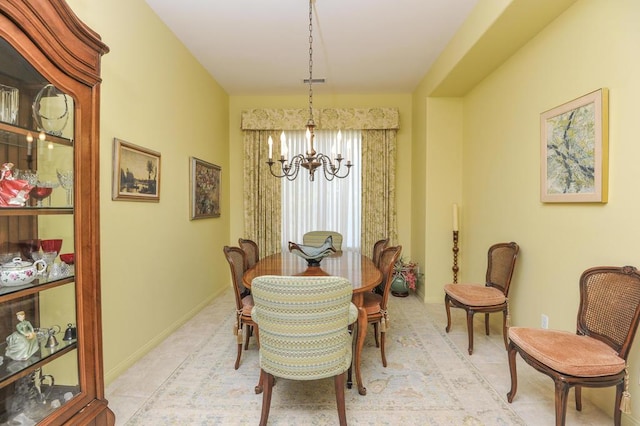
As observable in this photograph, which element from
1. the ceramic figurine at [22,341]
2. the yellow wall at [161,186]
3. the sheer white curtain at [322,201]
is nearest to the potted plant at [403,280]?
the sheer white curtain at [322,201]

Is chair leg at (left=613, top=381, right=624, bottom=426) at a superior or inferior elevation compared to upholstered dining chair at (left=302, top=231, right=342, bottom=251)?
inferior

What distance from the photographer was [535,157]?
8.48 feet

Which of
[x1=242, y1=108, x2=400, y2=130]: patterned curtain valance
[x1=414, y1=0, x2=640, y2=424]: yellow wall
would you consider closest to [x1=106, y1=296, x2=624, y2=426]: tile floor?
[x1=414, y1=0, x2=640, y2=424]: yellow wall

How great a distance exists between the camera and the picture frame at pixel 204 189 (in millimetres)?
3580

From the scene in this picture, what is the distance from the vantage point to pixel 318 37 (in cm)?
314

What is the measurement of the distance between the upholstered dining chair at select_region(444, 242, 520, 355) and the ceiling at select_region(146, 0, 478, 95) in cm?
218

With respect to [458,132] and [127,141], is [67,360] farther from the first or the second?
[458,132]

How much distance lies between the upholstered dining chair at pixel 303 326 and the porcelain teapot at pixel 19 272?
3.09 ft

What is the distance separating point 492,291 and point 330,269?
149 cm

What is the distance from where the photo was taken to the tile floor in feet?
6.21

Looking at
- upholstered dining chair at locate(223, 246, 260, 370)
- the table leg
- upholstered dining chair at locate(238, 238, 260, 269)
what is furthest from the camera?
upholstered dining chair at locate(238, 238, 260, 269)

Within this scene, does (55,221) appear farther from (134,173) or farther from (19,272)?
(134,173)

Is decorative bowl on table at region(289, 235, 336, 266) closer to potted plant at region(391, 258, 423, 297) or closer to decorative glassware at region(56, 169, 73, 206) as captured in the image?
decorative glassware at region(56, 169, 73, 206)

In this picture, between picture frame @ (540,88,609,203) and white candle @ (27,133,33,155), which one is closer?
white candle @ (27,133,33,155)
